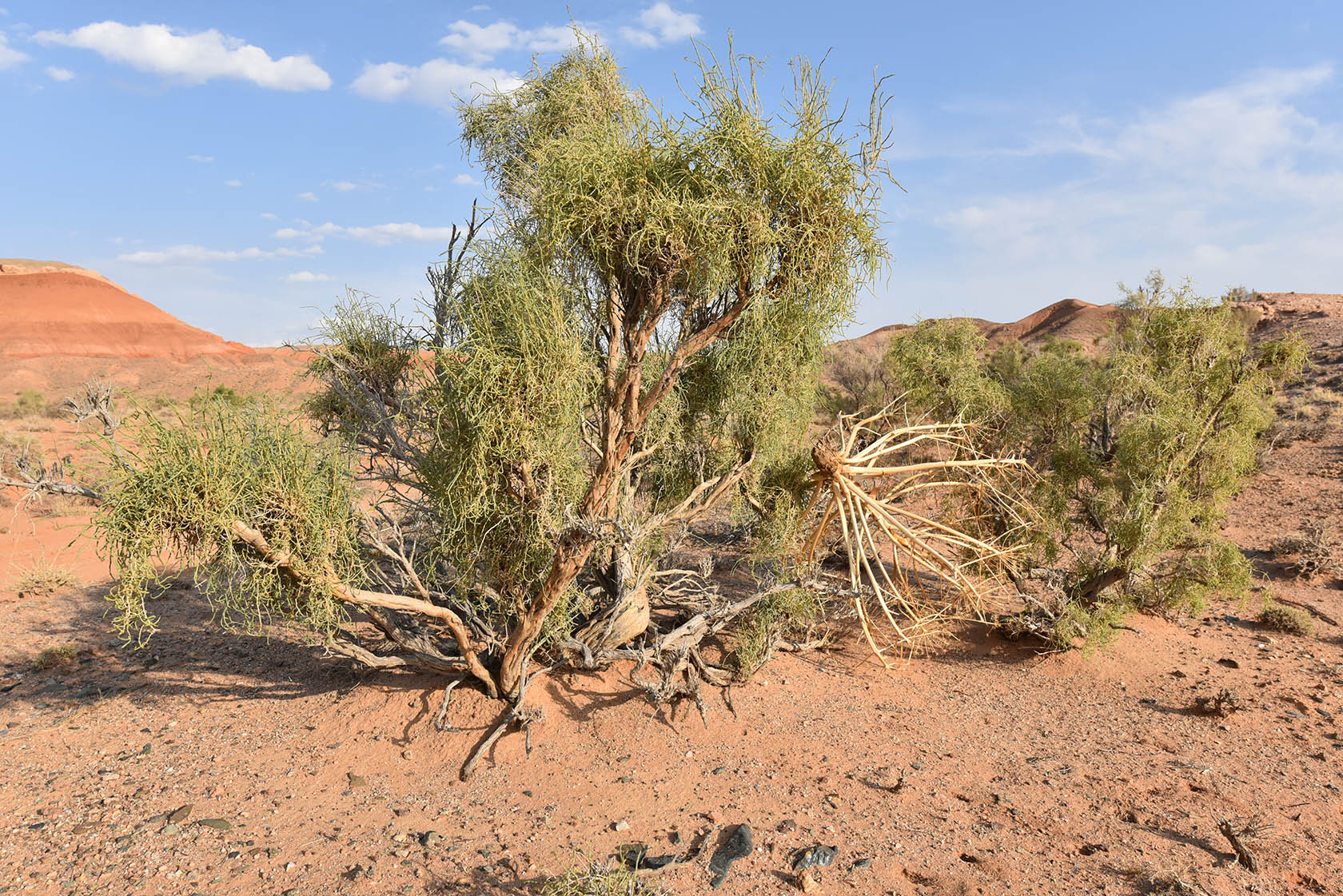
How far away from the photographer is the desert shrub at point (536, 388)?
13.5 feet

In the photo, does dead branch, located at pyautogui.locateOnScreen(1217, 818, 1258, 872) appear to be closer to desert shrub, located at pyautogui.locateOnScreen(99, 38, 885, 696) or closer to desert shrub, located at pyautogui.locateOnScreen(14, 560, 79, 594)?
desert shrub, located at pyautogui.locateOnScreen(99, 38, 885, 696)

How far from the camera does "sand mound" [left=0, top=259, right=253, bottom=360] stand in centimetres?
4959

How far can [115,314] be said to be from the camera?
55.6m

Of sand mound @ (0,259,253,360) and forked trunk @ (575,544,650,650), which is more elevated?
sand mound @ (0,259,253,360)

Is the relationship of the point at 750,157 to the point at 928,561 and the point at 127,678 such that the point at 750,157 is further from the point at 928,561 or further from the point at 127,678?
the point at 127,678

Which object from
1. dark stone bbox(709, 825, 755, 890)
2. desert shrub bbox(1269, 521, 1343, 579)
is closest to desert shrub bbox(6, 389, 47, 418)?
dark stone bbox(709, 825, 755, 890)

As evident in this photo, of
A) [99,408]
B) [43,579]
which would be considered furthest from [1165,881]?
[43,579]

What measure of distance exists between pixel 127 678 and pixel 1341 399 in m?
23.2

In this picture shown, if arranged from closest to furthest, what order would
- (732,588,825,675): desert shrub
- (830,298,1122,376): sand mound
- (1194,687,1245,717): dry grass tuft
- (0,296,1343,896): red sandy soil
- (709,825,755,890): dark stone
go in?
1. (709,825,755,890): dark stone
2. (0,296,1343,896): red sandy soil
3. (1194,687,1245,717): dry grass tuft
4. (732,588,825,675): desert shrub
5. (830,298,1122,376): sand mound

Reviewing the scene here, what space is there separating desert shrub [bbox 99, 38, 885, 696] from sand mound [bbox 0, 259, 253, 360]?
191ft

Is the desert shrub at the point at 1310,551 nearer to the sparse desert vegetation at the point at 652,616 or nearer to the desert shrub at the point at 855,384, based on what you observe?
the sparse desert vegetation at the point at 652,616

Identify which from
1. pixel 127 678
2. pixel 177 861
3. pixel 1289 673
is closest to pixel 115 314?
pixel 127 678

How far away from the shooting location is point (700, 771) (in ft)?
17.1

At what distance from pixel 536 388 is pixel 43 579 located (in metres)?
9.15
